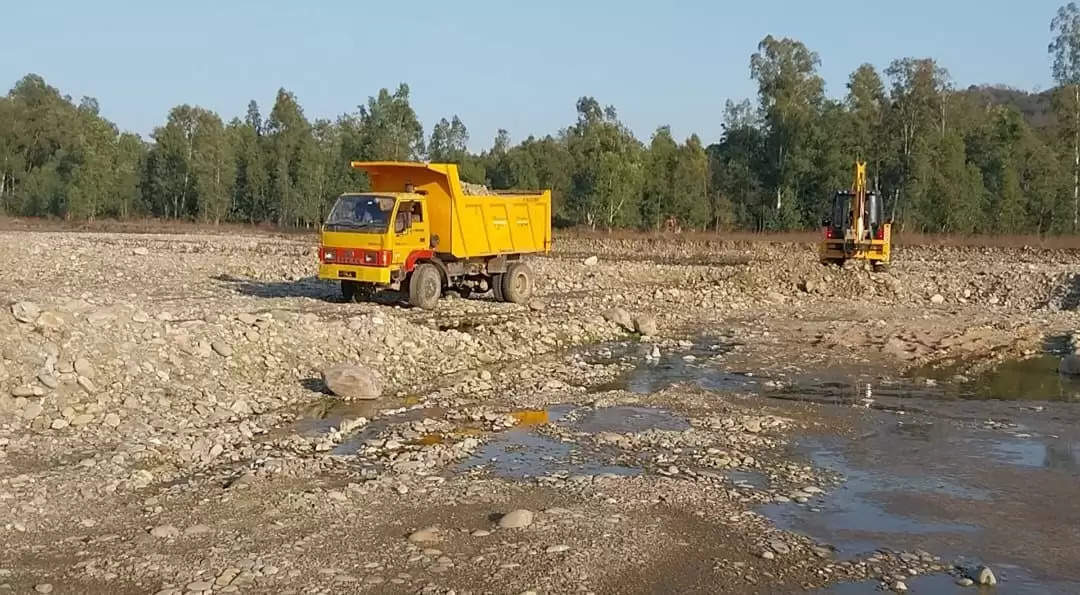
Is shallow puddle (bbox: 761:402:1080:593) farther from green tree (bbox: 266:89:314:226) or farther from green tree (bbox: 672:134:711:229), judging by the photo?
green tree (bbox: 266:89:314:226)

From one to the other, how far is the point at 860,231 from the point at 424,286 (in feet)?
43.1

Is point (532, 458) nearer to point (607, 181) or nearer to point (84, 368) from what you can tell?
point (84, 368)

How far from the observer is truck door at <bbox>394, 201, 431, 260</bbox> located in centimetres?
1698

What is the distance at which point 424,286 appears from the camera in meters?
17.7

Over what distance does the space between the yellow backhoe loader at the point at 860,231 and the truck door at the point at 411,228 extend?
12.8 metres

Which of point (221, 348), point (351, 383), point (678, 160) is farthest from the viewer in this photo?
point (678, 160)

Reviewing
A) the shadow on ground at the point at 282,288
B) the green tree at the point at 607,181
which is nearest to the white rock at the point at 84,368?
the shadow on ground at the point at 282,288

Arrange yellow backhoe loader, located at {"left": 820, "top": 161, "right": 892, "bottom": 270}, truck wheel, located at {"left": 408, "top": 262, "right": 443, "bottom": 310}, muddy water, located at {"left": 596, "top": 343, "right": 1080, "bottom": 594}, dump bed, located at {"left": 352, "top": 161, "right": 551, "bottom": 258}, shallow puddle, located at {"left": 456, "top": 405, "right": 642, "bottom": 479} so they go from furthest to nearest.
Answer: yellow backhoe loader, located at {"left": 820, "top": 161, "right": 892, "bottom": 270}
dump bed, located at {"left": 352, "top": 161, "right": 551, "bottom": 258}
truck wheel, located at {"left": 408, "top": 262, "right": 443, "bottom": 310}
shallow puddle, located at {"left": 456, "top": 405, "right": 642, "bottom": 479}
muddy water, located at {"left": 596, "top": 343, "right": 1080, "bottom": 594}

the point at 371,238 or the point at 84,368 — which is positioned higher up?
the point at 371,238

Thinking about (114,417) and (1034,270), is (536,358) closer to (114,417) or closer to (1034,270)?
(114,417)

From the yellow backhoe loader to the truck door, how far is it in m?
12.8

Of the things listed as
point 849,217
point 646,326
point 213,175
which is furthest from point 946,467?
point 213,175

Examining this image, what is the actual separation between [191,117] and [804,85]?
161 feet

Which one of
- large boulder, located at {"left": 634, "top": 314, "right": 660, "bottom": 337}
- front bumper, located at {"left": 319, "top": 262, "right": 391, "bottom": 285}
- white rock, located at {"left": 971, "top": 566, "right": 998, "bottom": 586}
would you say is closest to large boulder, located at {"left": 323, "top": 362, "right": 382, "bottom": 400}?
front bumper, located at {"left": 319, "top": 262, "right": 391, "bottom": 285}
